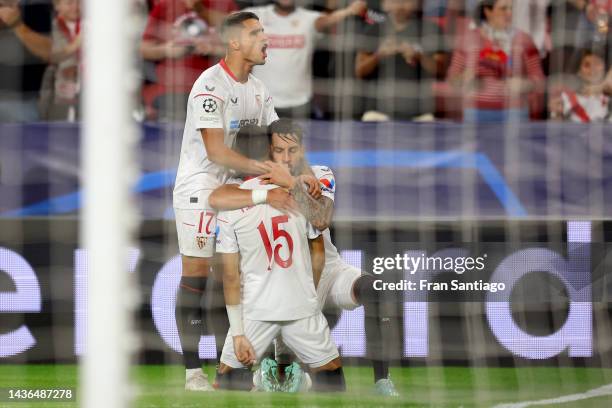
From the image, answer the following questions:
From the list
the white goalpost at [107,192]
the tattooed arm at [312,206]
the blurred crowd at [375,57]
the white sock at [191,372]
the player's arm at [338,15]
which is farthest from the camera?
the player's arm at [338,15]

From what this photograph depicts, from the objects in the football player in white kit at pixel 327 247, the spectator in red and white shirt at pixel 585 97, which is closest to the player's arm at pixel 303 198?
the football player in white kit at pixel 327 247

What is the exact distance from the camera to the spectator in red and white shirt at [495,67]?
4.01 m

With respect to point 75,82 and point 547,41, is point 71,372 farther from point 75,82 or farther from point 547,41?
point 547,41

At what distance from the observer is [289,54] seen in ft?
12.9

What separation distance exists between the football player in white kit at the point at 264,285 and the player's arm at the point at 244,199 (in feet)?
0.04

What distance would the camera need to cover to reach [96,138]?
179cm

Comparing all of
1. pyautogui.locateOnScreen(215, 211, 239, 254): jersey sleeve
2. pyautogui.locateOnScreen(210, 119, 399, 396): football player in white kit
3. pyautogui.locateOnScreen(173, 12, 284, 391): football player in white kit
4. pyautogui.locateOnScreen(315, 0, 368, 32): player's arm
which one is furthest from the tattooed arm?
pyautogui.locateOnScreen(315, 0, 368, 32): player's arm

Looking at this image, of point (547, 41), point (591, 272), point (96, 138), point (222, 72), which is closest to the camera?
point (96, 138)

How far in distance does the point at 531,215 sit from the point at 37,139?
1828 millimetres

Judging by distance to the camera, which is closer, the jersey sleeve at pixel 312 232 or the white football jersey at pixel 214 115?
the white football jersey at pixel 214 115

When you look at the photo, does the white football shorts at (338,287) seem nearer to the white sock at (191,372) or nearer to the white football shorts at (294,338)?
the white football shorts at (294,338)

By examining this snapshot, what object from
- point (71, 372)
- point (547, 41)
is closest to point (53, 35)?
point (71, 372)

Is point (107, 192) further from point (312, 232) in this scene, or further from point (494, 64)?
point (494, 64)

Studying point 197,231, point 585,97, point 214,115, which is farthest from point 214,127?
point 585,97
